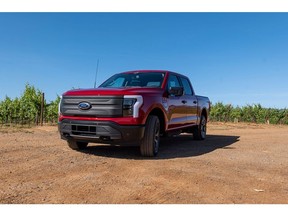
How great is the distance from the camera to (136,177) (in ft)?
13.9

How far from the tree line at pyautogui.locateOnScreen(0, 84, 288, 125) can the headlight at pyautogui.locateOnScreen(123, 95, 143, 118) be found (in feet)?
69.0

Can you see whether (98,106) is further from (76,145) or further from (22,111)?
(22,111)

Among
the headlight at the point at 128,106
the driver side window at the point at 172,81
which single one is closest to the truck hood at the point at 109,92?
the headlight at the point at 128,106

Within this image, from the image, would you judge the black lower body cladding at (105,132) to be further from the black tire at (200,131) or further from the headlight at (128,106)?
the black tire at (200,131)

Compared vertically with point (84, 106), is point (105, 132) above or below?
below

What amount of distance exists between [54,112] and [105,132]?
2331cm

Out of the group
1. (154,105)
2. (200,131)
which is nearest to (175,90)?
(154,105)

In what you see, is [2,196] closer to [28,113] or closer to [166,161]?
[166,161]

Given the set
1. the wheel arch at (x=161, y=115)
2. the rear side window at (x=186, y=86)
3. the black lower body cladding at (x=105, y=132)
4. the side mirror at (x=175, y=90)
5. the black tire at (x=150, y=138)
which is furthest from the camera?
the rear side window at (x=186, y=86)

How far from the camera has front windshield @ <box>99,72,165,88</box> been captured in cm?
683

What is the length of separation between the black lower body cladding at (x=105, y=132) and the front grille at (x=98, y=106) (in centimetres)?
18

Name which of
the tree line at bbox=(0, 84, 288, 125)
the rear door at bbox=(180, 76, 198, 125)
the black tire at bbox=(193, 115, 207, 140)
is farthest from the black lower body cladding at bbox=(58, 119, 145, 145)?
the tree line at bbox=(0, 84, 288, 125)

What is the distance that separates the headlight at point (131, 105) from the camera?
5.40m

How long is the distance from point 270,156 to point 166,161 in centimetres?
281
